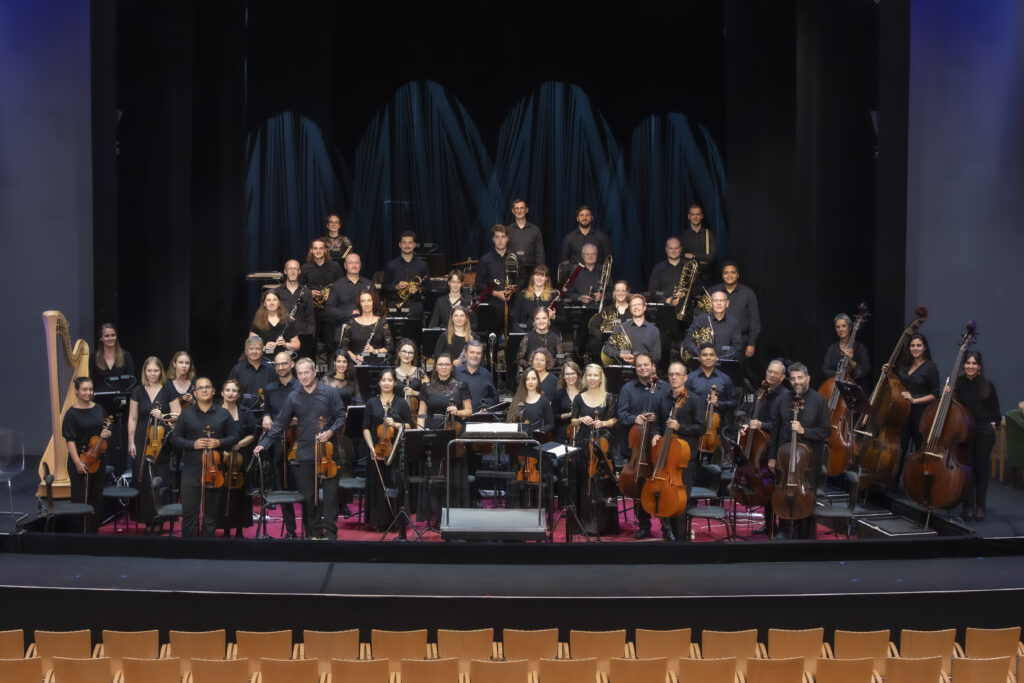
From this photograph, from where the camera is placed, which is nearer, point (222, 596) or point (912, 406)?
point (222, 596)

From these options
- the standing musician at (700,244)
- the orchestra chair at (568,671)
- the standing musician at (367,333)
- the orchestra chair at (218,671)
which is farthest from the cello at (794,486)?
the orchestra chair at (218,671)

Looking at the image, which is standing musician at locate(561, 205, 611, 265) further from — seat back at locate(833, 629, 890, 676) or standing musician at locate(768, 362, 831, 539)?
seat back at locate(833, 629, 890, 676)

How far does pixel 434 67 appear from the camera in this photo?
13266 mm

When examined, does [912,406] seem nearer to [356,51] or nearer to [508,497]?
[508,497]

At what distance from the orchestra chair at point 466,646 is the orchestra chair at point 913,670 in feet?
6.43

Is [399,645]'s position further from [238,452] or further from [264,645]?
[238,452]

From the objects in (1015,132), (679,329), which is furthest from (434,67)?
(1015,132)

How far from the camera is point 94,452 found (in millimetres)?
8367

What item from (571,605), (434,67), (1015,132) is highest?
(434,67)

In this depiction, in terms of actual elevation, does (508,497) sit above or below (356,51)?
below

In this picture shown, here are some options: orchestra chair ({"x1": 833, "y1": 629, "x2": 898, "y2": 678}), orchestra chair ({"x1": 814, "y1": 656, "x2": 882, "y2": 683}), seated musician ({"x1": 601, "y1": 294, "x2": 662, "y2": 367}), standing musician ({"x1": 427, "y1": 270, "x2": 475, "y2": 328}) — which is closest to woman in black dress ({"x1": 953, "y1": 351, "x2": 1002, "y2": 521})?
seated musician ({"x1": 601, "y1": 294, "x2": 662, "y2": 367})

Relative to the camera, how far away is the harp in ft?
27.4

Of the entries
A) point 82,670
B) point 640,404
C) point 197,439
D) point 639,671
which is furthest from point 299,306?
point 639,671

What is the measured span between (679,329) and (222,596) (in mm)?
5424
